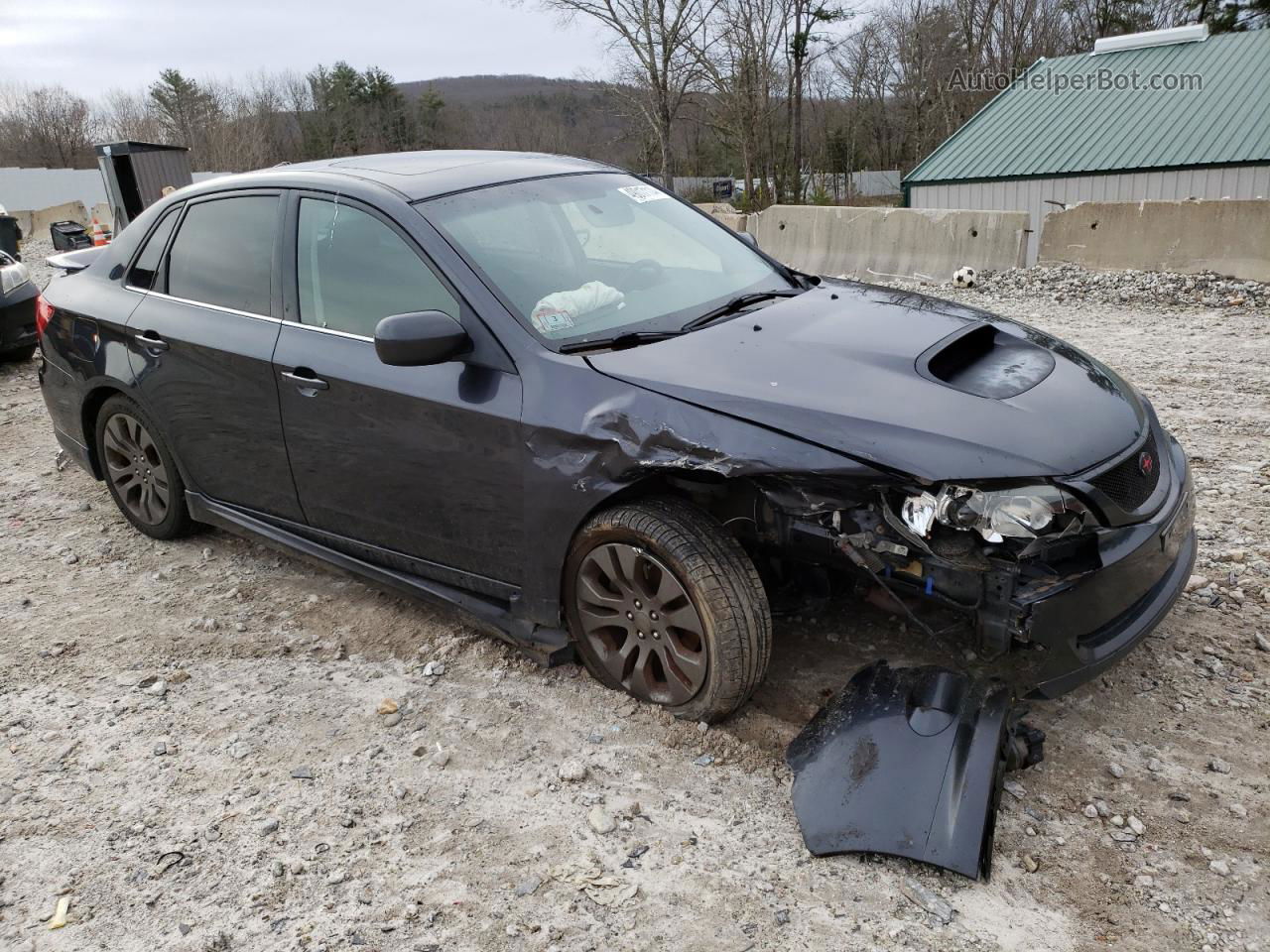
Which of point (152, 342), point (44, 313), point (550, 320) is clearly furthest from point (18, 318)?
point (550, 320)

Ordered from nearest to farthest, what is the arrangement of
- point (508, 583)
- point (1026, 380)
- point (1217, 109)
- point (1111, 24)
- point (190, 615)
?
point (1026, 380) < point (508, 583) < point (190, 615) < point (1217, 109) < point (1111, 24)

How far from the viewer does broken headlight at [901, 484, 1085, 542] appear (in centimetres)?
255

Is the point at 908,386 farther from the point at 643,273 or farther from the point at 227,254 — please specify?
the point at 227,254

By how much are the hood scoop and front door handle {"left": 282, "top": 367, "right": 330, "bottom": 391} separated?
209cm

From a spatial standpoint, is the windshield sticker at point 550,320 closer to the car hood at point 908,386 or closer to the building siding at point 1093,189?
the car hood at point 908,386

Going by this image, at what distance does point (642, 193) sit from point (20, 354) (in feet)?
26.2

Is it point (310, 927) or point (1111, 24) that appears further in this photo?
point (1111, 24)

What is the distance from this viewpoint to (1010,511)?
255 centimetres

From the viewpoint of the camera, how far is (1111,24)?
138 ft

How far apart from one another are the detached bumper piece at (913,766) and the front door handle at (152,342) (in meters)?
3.11

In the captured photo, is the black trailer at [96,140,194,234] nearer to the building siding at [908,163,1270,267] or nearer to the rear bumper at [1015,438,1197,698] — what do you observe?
the building siding at [908,163,1270,267]

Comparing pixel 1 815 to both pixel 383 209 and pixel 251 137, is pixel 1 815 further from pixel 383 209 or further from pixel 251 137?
pixel 251 137

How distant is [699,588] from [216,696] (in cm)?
191

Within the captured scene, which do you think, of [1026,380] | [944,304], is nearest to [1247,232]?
[944,304]
